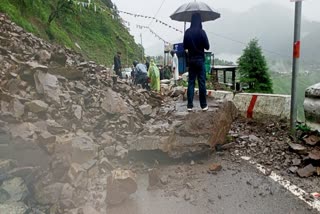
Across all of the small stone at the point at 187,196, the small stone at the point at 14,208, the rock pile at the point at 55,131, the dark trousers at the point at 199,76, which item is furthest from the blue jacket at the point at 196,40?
the small stone at the point at 14,208

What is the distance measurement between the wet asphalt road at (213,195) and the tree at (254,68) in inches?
1165

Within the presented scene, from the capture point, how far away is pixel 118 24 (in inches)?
2320

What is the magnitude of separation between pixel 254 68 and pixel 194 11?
28.6 m

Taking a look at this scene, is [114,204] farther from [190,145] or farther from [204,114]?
[204,114]

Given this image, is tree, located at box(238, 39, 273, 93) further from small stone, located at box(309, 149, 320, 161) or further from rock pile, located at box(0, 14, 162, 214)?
small stone, located at box(309, 149, 320, 161)

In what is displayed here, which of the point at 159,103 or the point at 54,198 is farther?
the point at 159,103

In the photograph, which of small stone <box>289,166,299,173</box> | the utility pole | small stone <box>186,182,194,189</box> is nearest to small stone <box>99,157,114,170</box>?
small stone <box>186,182,194,189</box>

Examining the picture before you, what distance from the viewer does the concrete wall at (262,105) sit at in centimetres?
633

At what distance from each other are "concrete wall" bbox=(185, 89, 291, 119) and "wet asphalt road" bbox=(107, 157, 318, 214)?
8.10 ft

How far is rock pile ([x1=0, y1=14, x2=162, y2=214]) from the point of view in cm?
328

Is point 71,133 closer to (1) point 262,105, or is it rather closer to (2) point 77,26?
(1) point 262,105

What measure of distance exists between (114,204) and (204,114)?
99.7 inches

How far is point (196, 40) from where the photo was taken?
18.9 ft

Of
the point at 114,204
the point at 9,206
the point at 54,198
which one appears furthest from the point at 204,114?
the point at 9,206
